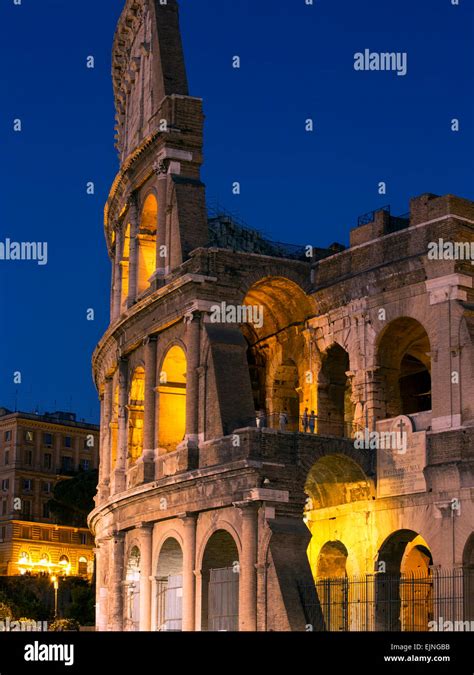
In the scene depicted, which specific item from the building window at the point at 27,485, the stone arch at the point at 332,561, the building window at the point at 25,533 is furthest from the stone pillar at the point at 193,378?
the building window at the point at 27,485

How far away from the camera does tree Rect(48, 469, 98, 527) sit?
3221 inches

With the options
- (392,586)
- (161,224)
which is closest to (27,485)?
(161,224)

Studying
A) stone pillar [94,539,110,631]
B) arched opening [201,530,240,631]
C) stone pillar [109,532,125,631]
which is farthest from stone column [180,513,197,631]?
stone pillar [94,539,110,631]

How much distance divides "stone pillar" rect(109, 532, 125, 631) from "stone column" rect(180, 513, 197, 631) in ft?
16.0

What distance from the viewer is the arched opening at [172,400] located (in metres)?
34.7

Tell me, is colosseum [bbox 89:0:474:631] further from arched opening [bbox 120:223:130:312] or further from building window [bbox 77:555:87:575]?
building window [bbox 77:555:87:575]

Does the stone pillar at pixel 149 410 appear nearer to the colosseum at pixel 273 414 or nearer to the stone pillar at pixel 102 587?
the colosseum at pixel 273 414

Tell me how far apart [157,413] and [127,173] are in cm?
834

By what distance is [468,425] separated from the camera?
1112 inches

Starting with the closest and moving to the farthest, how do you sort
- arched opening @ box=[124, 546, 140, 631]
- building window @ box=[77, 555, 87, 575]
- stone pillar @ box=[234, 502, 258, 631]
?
stone pillar @ box=[234, 502, 258, 631] → arched opening @ box=[124, 546, 140, 631] → building window @ box=[77, 555, 87, 575]

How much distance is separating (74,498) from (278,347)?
49724 millimetres

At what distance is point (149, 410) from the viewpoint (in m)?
34.9

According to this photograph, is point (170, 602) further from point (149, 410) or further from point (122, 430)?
point (122, 430)
